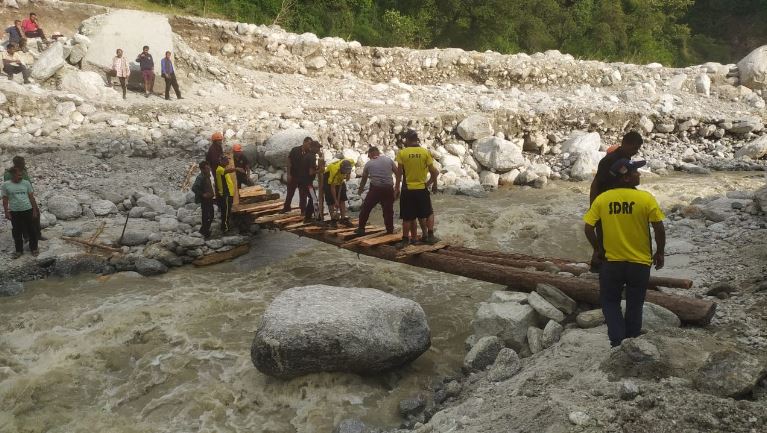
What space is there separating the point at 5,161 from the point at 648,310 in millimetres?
12389

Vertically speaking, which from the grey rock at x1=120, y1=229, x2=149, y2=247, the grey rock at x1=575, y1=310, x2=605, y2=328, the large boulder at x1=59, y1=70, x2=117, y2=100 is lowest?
the grey rock at x1=120, y1=229, x2=149, y2=247

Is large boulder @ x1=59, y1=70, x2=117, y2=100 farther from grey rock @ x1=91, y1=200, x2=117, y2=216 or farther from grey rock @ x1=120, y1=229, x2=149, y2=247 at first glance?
grey rock @ x1=120, y1=229, x2=149, y2=247

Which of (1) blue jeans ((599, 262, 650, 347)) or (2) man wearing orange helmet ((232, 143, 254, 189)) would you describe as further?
(2) man wearing orange helmet ((232, 143, 254, 189))

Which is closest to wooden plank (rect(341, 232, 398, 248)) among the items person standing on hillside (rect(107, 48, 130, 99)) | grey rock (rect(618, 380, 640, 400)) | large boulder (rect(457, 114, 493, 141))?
grey rock (rect(618, 380, 640, 400))

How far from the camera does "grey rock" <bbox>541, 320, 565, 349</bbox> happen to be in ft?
18.0

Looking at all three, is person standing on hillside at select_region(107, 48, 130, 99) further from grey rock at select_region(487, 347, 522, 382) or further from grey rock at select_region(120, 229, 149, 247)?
grey rock at select_region(487, 347, 522, 382)

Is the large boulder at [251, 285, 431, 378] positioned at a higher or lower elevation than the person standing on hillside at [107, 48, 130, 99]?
lower

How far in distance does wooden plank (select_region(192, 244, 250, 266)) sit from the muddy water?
210 millimetres

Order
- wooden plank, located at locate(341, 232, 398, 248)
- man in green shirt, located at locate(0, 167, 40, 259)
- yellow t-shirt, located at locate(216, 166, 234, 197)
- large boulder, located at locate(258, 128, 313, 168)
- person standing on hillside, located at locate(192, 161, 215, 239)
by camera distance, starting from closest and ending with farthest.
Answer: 1. wooden plank, located at locate(341, 232, 398, 248)
2. man in green shirt, located at locate(0, 167, 40, 259)
3. yellow t-shirt, located at locate(216, 166, 234, 197)
4. person standing on hillside, located at locate(192, 161, 215, 239)
5. large boulder, located at locate(258, 128, 313, 168)

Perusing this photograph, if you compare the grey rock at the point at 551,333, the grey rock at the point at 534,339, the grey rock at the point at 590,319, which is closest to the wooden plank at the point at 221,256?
the grey rock at the point at 534,339

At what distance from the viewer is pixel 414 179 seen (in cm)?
719

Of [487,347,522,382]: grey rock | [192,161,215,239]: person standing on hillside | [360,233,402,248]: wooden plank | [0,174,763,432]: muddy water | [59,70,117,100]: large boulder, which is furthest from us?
[59,70,117,100]: large boulder

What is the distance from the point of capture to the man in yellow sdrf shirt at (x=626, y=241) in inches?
167

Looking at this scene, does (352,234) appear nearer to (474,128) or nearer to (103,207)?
(103,207)
